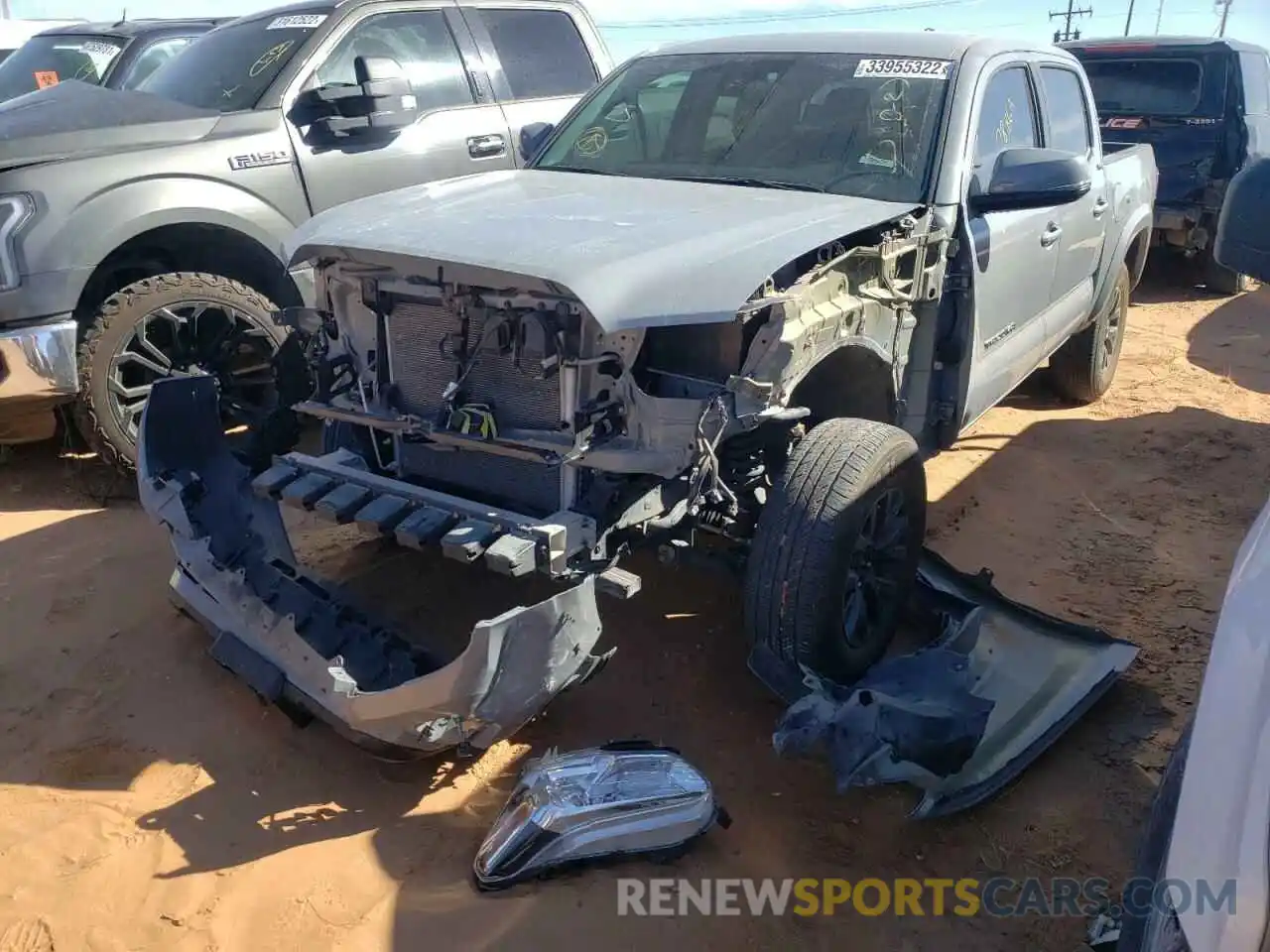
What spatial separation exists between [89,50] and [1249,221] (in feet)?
27.7

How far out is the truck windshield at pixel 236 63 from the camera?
536 cm

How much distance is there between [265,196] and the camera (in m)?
5.10

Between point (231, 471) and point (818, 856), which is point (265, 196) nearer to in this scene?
point (231, 471)

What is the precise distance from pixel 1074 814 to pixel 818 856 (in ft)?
2.50

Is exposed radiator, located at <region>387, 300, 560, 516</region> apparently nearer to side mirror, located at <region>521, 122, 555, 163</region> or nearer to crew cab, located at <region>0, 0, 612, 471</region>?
crew cab, located at <region>0, 0, 612, 471</region>

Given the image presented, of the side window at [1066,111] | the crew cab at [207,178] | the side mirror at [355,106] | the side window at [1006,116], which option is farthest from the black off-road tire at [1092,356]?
the side mirror at [355,106]

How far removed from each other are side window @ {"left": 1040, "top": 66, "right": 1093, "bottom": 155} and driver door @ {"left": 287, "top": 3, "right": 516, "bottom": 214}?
2.89m

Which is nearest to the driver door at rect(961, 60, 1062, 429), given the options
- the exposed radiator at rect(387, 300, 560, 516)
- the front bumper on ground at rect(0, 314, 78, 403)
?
the exposed radiator at rect(387, 300, 560, 516)

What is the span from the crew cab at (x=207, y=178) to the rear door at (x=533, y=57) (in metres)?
0.02

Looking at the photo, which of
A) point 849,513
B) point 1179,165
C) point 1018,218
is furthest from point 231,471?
point 1179,165

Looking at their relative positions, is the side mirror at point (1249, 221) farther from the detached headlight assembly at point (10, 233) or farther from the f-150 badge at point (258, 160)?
the detached headlight assembly at point (10, 233)

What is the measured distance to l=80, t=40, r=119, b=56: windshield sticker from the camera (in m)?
8.08

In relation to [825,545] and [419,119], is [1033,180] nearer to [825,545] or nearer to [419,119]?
[825,545]

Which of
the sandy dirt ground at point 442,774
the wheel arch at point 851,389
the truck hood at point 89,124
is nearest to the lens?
the sandy dirt ground at point 442,774
